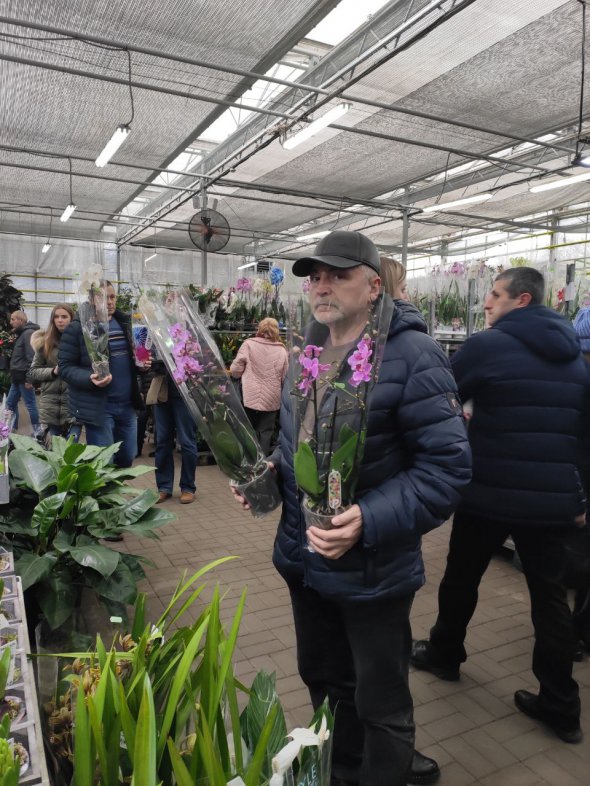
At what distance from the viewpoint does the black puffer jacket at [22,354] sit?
22.9ft

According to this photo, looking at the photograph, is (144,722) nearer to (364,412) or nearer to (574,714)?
(364,412)

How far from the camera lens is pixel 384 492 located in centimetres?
135

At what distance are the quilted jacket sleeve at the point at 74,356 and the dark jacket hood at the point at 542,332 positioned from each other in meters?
2.71

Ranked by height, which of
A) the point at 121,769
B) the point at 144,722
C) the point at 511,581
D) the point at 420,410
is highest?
the point at 420,410

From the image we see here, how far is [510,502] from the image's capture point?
2.00 meters

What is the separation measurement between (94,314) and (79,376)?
0.44 metres

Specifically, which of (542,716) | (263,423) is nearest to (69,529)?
(542,716)

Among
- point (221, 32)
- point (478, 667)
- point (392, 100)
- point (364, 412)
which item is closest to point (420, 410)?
point (364, 412)

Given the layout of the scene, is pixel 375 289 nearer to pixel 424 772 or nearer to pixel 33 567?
pixel 424 772

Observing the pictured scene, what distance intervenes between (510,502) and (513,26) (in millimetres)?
4663

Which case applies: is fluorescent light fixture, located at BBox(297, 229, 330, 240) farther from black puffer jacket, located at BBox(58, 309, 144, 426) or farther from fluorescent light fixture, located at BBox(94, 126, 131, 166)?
black puffer jacket, located at BBox(58, 309, 144, 426)

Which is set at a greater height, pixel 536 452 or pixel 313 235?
pixel 313 235

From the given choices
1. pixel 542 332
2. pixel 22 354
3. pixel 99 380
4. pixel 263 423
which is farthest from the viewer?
pixel 22 354

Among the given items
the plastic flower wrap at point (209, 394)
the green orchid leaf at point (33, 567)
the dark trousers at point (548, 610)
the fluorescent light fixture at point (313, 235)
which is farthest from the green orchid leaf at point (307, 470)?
the fluorescent light fixture at point (313, 235)
